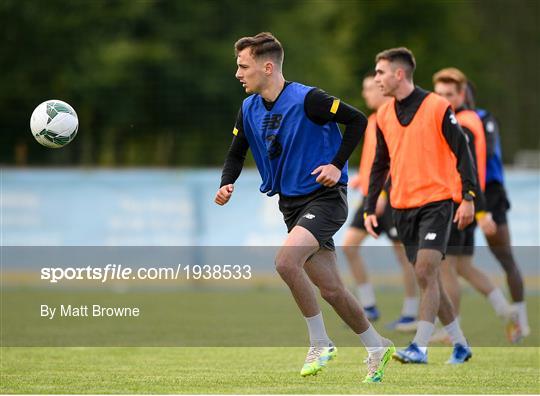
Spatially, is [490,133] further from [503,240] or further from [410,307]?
[410,307]

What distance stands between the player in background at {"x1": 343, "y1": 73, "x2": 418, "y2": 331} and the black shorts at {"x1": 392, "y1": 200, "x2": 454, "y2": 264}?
2.66 m

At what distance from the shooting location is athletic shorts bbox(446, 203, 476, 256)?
10.1 meters

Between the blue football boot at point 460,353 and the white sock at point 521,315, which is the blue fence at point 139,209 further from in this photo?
the blue football boot at point 460,353

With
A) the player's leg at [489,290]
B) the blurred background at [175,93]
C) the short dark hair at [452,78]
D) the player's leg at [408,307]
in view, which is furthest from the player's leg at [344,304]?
the blurred background at [175,93]

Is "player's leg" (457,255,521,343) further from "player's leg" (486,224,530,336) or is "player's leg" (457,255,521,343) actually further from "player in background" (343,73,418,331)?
"player in background" (343,73,418,331)

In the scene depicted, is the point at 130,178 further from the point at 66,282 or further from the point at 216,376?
the point at 216,376

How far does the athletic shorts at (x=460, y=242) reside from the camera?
10102mm

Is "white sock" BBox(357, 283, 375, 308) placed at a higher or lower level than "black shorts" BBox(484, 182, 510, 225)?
lower

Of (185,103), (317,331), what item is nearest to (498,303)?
(317,331)

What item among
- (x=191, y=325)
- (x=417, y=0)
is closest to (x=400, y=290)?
(x=191, y=325)

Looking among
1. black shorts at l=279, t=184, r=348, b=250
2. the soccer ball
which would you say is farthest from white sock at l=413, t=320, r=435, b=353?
the soccer ball

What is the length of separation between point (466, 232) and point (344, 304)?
3.29 m

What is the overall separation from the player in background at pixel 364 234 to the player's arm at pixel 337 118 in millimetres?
4039

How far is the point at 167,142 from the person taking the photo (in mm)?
23656
